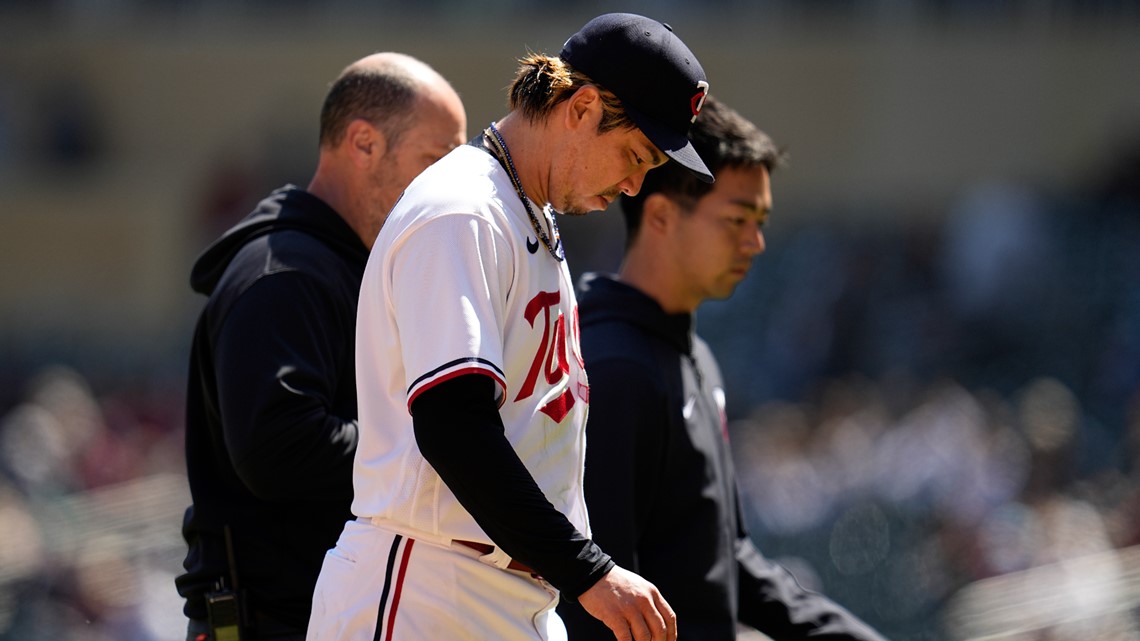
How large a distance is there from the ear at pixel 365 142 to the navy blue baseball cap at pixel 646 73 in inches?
40.4

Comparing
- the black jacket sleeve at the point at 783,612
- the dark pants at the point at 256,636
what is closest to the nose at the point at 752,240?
the black jacket sleeve at the point at 783,612

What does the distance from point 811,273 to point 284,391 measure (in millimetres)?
14835

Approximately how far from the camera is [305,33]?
72.2 ft

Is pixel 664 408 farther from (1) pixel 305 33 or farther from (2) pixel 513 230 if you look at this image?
(1) pixel 305 33

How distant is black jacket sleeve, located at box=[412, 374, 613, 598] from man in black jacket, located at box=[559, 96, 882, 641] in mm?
867

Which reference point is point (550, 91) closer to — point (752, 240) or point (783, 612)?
point (752, 240)

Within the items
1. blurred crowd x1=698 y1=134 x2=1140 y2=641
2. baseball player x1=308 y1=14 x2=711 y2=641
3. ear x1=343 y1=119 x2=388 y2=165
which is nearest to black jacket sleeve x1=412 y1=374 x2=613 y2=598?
baseball player x1=308 y1=14 x2=711 y2=641

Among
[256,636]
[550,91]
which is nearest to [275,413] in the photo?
[256,636]

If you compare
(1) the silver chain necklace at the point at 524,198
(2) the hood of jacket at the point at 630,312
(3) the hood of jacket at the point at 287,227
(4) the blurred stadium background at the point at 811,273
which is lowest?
(4) the blurred stadium background at the point at 811,273

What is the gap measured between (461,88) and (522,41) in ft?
3.73

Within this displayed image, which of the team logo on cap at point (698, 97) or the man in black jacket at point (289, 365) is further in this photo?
the man in black jacket at point (289, 365)

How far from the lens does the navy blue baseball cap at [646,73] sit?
2.52 metres

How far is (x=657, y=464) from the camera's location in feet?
11.0

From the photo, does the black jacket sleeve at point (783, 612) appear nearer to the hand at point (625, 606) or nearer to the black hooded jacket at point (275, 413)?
the black hooded jacket at point (275, 413)
